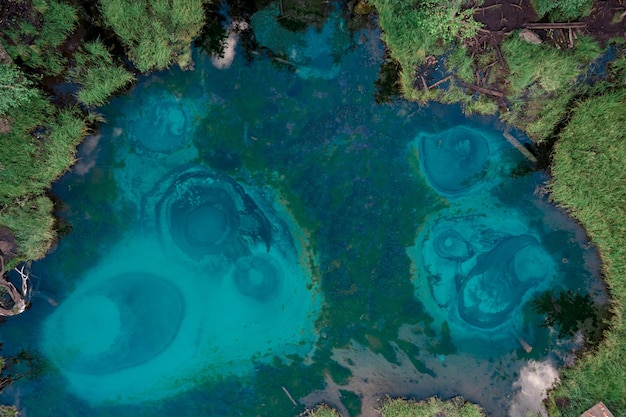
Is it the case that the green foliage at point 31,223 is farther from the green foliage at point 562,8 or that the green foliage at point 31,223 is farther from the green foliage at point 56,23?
the green foliage at point 562,8

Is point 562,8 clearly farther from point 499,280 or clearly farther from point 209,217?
point 209,217

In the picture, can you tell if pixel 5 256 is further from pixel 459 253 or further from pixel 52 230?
pixel 459 253

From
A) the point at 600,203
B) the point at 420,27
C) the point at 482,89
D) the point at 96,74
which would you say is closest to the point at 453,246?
the point at 600,203

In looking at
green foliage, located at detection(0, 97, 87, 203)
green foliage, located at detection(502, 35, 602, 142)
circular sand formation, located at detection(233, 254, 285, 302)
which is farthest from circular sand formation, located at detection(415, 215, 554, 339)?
green foliage, located at detection(0, 97, 87, 203)

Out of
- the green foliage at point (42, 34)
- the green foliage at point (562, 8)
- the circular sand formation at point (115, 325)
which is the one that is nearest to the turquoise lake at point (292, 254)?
the circular sand formation at point (115, 325)

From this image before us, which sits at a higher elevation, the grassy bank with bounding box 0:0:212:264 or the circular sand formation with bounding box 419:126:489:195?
the grassy bank with bounding box 0:0:212:264

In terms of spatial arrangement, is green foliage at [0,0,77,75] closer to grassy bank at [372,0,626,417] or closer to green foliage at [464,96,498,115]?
grassy bank at [372,0,626,417]

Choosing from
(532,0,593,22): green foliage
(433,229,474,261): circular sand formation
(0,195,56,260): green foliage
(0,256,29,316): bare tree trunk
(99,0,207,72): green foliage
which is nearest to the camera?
(532,0,593,22): green foliage

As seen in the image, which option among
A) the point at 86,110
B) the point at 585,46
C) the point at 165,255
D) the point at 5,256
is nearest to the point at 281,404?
the point at 165,255
